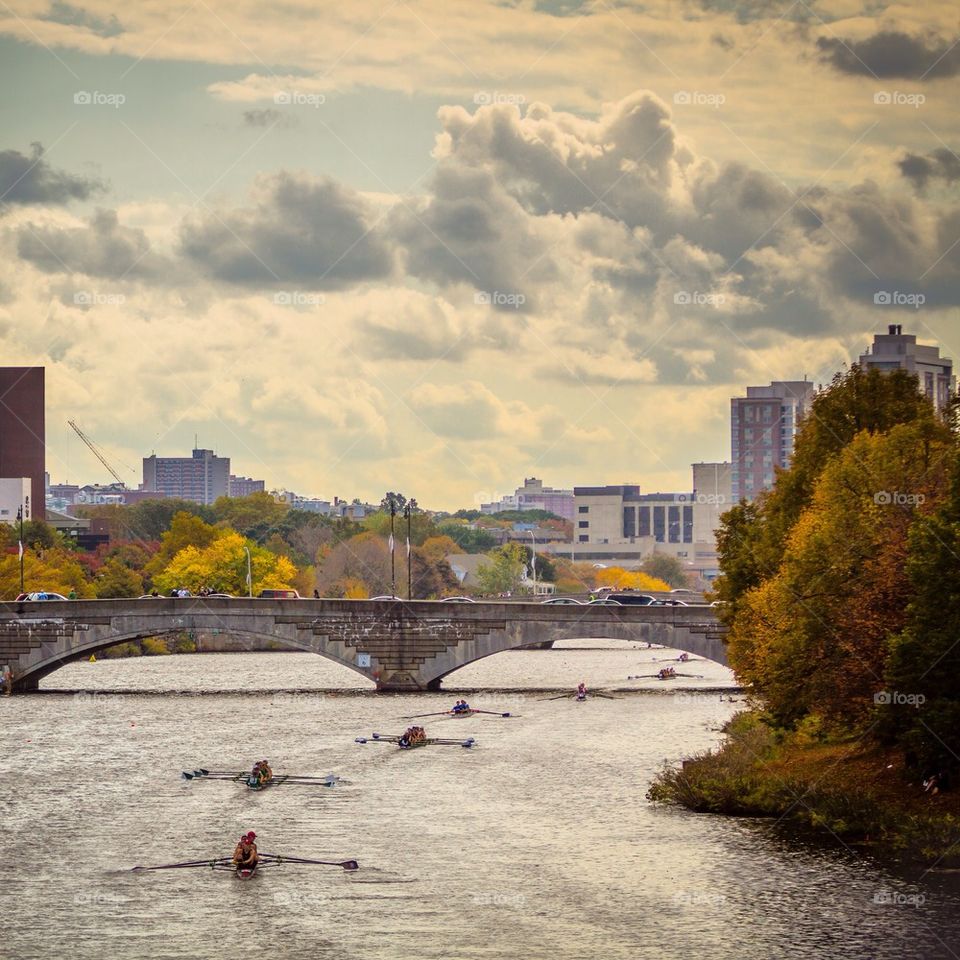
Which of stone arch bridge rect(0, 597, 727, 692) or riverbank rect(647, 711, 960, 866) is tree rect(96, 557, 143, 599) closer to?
stone arch bridge rect(0, 597, 727, 692)

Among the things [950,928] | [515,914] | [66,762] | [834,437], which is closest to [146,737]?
→ [66,762]

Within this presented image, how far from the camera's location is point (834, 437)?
8388 cm

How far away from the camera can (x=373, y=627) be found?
120 m

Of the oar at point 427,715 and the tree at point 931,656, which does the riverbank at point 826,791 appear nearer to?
the tree at point 931,656

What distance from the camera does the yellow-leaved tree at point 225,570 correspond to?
615ft

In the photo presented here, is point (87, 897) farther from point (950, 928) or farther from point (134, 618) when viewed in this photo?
point (134, 618)

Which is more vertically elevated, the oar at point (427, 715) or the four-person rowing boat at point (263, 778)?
the oar at point (427, 715)

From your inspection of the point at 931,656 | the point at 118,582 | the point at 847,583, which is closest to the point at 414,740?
the point at 847,583

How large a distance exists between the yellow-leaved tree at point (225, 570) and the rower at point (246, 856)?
429 ft

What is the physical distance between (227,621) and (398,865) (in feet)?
217

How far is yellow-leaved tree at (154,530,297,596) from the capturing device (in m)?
188

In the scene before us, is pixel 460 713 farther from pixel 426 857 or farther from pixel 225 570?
pixel 225 570

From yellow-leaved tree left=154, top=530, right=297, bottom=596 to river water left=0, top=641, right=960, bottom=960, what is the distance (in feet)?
287

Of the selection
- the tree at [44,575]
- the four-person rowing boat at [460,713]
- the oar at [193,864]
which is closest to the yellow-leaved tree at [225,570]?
the tree at [44,575]
